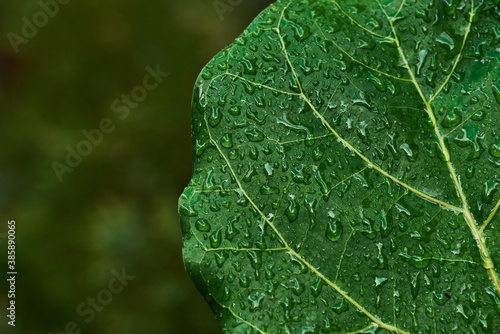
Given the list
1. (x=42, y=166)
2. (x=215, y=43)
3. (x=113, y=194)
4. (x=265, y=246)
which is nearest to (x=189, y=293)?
(x=113, y=194)

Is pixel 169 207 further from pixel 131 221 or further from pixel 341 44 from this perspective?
pixel 341 44

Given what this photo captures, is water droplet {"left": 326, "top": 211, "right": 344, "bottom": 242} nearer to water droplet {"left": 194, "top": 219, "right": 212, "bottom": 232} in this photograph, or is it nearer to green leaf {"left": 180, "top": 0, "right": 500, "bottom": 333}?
green leaf {"left": 180, "top": 0, "right": 500, "bottom": 333}

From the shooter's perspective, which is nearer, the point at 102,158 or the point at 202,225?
the point at 202,225

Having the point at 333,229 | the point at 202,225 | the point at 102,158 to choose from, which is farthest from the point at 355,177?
the point at 102,158

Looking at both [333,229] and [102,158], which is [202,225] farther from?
[102,158]

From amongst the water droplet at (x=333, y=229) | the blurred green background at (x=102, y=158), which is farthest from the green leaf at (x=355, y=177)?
the blurred green background at (x=102, y=158)

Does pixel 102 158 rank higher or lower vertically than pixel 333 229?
lower

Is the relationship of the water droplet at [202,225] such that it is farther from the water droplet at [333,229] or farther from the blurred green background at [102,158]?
the blurred green background at [102,158]

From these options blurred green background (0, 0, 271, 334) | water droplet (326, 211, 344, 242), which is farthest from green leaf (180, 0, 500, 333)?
blurred green background (0, 0, 271, 334)
